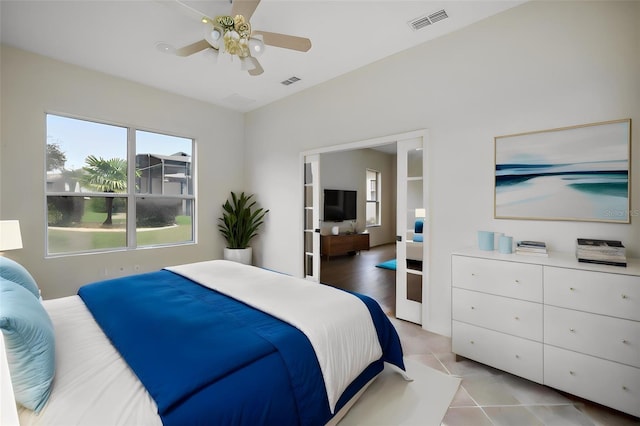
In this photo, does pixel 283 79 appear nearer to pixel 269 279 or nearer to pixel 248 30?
pixel 248 30

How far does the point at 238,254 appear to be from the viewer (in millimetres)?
4738

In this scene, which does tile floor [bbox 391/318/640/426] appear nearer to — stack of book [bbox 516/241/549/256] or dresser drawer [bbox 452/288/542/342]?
dresser drawer [bbox 452/288/542/342]

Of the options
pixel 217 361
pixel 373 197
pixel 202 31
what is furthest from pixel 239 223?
pixel 373 197

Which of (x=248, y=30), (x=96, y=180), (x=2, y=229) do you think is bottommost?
(x=2, y=229)

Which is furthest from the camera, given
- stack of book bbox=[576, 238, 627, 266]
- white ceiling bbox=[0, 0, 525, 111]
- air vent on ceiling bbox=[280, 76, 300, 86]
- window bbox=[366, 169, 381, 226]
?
window bbox=[366, 169, 381, 226]

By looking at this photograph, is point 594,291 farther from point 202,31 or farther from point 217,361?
point 202,31

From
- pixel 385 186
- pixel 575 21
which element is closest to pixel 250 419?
pixel 575 21

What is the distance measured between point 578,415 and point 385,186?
23.4 feet

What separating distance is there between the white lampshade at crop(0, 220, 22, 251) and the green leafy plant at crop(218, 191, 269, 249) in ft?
8.25

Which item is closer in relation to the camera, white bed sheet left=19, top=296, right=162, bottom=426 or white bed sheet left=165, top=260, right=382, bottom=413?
white bed sheet left=19, top=296, right=162, bottom=426

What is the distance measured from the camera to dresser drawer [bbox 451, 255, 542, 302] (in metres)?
2.01

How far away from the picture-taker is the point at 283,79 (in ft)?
12.6

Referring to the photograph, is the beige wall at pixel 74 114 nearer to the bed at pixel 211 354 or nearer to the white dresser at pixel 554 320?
the bed at pixel 211 354

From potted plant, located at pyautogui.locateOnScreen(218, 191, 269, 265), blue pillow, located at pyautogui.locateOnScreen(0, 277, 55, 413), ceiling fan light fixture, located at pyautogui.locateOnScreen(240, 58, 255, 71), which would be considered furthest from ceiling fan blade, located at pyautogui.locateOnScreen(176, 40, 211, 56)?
potted plant, located at pyautogui.locateOnScreen(218, 191, 269, 265)
